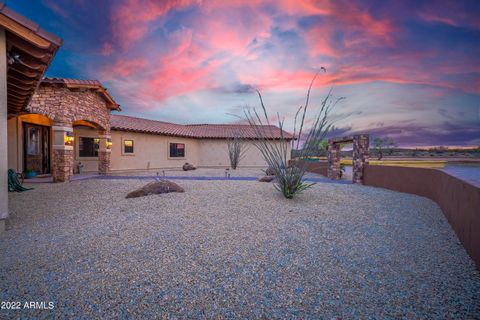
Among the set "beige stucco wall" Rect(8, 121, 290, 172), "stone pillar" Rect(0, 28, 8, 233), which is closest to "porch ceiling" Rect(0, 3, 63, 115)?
"stone pillar" Rect(0, 28, 8, 233)

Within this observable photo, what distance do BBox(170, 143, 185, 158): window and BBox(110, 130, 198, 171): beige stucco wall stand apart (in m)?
0.28

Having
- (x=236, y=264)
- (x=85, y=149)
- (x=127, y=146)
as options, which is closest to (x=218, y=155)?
(x=127, y=146)

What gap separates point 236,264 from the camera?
8.08 ft

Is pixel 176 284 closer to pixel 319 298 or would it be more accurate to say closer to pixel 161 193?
pixel 319 298

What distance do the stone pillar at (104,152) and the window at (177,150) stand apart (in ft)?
19.2

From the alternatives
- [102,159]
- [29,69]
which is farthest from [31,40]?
[102,159]

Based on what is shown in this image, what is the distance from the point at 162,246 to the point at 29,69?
506 cm

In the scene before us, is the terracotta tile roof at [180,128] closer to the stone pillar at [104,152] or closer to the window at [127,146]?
the window at [127,146]

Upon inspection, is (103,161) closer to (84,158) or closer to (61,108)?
(84,158)

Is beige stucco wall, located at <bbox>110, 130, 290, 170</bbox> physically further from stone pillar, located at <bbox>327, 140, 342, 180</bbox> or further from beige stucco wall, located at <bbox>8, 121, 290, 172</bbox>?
stone pillar, located at <bbox>327, 140, 342, 180</bbox>

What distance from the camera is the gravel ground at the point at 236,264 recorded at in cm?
180

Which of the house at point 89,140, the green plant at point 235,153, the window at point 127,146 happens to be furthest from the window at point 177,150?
the green plant at point 235,153

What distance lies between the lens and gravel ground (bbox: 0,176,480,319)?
1.80m

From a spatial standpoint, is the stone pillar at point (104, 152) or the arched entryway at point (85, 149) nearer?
the stone pillar at point (104, 152)
